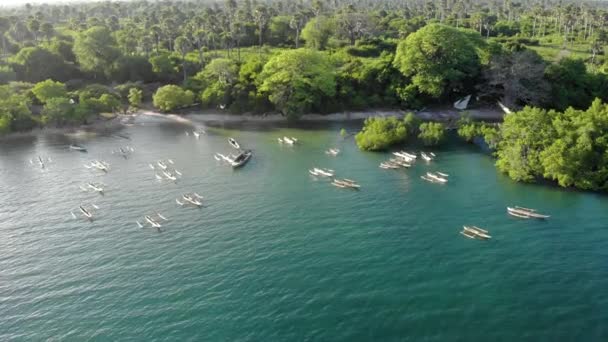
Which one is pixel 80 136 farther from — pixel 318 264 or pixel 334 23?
pixel 334 23

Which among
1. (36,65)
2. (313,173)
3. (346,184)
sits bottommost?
(346,184)

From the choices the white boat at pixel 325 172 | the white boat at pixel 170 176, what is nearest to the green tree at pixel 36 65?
the white boat at pixel 170 176

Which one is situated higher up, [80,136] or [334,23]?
[334,23]

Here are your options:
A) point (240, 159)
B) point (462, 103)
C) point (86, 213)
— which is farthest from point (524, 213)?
point (462, 103)

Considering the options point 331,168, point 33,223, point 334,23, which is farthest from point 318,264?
point 334,23

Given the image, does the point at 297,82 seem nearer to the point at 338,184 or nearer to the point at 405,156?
the point at 405,156

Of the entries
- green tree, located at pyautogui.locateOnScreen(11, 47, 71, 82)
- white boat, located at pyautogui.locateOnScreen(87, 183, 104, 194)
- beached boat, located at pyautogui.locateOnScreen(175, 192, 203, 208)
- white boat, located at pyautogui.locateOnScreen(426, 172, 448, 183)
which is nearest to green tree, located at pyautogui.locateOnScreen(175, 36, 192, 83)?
green tree, located at pyautogui.locateOnScreen(11, 47, 71, 82)
